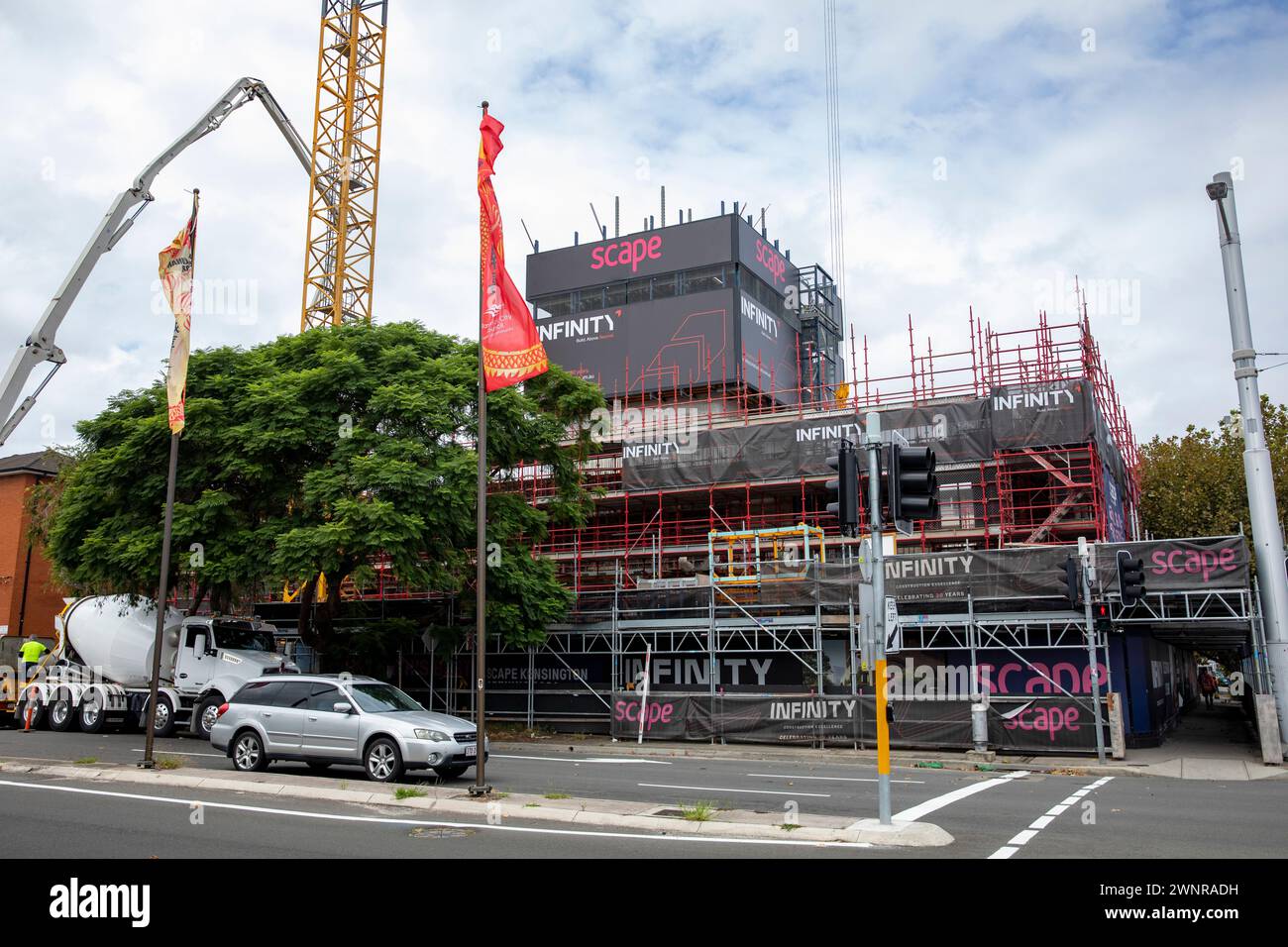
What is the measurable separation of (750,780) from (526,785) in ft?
13.3

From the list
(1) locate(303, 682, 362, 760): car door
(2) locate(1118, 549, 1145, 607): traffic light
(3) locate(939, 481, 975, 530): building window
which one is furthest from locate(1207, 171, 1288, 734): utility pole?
(1) locate(303, 682, 362, 760): car door

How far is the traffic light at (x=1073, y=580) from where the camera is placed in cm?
2077

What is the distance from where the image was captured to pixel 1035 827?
11883mm

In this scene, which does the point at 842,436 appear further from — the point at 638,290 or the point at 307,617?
the point at 638,290

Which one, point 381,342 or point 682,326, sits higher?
point 682,326

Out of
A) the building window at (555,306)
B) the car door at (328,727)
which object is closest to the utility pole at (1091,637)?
the car door at (328,727)

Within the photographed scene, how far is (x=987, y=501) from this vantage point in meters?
30.5

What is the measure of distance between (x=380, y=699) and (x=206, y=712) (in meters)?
9.11

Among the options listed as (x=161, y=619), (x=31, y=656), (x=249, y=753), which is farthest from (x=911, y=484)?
(x=31, y=656)

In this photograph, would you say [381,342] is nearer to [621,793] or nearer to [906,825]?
[621,793]

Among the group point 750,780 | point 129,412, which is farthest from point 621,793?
point 129,412

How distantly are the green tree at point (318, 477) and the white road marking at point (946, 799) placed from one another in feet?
42.2

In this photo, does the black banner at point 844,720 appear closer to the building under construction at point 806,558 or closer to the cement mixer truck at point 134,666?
the building under construction at point 806,558
